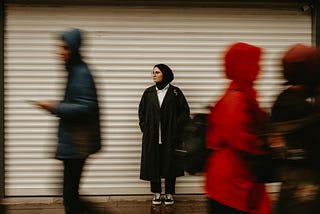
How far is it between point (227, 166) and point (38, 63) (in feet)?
16.5

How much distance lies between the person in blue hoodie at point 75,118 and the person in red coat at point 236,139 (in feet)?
4.07

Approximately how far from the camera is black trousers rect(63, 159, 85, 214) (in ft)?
14.8

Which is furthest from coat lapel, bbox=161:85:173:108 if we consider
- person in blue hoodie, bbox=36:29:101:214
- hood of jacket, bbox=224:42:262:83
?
hood of jacket, bbox=224:42:262:83

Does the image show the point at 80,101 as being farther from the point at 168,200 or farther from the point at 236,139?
the point at 168,200

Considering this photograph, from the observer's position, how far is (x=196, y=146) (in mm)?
3580

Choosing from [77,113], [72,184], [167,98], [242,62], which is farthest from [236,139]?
[167,98]

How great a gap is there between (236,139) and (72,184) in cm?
172

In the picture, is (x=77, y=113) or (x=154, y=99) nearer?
(x=77, y=113)

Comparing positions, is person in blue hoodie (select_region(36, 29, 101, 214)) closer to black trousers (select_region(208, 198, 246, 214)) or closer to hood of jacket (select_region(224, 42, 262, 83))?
black trousers (select_region(208, 198, 246, 214))

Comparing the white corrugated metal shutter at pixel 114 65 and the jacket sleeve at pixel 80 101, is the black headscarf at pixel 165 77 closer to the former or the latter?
the white corrugated metal shutter at pixel 114 65

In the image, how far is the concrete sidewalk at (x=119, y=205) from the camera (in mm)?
7246

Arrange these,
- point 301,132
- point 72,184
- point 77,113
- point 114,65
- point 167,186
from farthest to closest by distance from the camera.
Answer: point 114,65 < point 167,186 < point 72,184 < point 77,113 < point 301,132

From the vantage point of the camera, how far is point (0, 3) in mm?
7754

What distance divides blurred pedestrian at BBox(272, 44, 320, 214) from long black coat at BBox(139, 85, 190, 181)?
4264 millimetres
